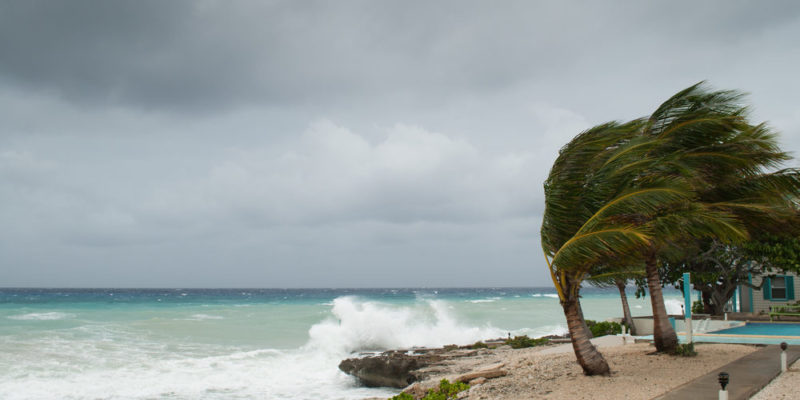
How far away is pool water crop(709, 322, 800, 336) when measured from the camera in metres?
16.7

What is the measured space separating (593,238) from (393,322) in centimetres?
2190

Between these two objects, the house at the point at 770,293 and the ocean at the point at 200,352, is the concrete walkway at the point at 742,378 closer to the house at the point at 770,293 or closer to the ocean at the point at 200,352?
the ocean at the point at 200,352

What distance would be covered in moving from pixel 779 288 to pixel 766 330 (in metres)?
8.66

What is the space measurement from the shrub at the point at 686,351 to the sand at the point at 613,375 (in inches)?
6.0

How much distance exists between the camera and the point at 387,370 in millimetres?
17109

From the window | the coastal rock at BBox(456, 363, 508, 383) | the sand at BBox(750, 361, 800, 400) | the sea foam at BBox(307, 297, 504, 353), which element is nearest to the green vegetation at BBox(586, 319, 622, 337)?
the window

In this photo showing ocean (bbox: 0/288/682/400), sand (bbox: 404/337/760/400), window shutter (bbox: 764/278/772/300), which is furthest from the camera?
window shutter (bbox: 764/278/772/300)

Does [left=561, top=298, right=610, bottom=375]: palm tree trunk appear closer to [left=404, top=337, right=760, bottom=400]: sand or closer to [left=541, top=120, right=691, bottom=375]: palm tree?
[left=541, top=120, right=691, bottom=375]: palm tree

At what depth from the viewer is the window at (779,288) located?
78.6ft

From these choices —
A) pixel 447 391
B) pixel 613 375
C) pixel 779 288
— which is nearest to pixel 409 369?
pixel 447 391

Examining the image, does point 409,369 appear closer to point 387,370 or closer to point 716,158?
point 387,370

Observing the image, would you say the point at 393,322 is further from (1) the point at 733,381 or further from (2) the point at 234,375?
(1) the point at 733,381

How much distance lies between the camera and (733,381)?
9625mm

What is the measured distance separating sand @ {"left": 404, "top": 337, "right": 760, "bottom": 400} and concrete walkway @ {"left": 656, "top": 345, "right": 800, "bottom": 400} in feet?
1.10
